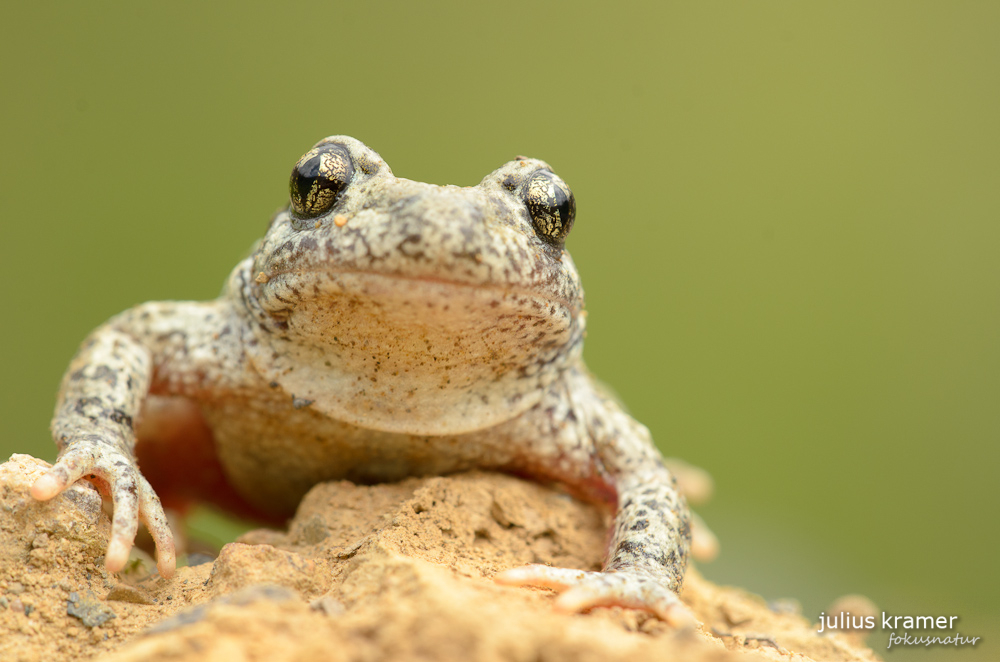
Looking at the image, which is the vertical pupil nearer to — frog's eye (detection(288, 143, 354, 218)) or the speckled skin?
frog's eye (detection(288, 143, 354, 218))

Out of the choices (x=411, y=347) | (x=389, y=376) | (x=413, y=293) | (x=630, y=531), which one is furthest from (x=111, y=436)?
(x=630, y=531)

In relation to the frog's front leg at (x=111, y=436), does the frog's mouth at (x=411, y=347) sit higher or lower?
higher

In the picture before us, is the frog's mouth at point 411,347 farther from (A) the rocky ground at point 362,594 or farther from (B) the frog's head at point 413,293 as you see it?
(A) the rocky ground at point 362,594

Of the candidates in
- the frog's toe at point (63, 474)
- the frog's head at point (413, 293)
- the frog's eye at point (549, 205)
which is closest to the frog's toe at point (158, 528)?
the frog's toe at point (63, 474)

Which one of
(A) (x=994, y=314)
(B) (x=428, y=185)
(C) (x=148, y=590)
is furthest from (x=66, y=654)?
(A) (x=994, y=314)

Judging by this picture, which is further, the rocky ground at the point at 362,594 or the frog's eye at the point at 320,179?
the frog's eye at the point at 320,179

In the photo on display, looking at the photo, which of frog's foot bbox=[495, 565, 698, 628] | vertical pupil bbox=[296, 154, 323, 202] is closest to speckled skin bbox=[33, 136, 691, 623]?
frog's foot bbox=[495, 565, 698, 628]

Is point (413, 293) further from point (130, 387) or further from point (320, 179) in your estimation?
point (130, 387)
